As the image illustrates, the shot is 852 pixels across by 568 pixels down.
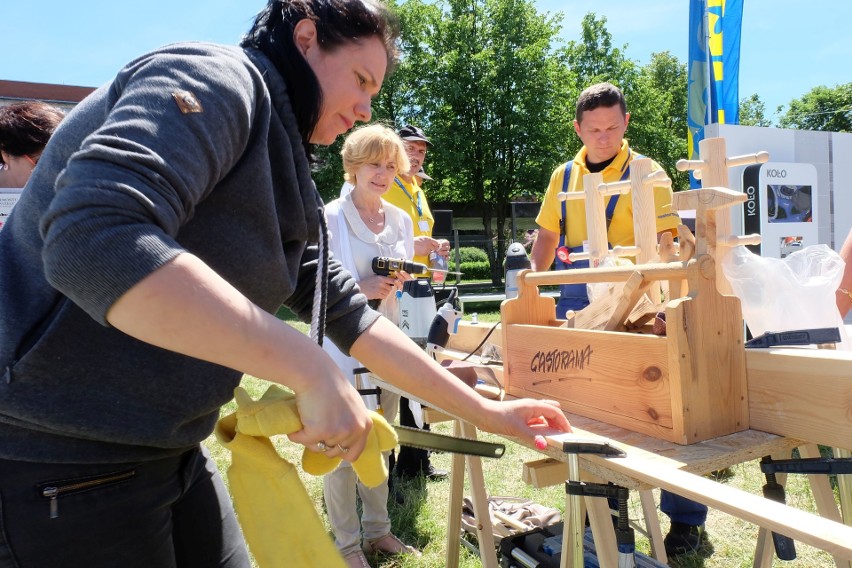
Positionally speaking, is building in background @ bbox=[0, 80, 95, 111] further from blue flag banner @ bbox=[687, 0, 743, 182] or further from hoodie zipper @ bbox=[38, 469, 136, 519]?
hoodie zipper @ bbox=[38, 469, 136, 519]

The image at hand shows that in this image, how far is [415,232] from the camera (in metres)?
3.90

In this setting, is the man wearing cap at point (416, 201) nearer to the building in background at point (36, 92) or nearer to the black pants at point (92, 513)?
the black pants at point (92, 513)

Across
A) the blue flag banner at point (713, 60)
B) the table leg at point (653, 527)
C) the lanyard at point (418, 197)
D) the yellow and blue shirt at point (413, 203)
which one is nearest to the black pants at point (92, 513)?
the table leg at point (653, 527)

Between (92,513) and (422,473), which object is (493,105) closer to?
(422,473)

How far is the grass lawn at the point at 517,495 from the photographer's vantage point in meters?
2.49

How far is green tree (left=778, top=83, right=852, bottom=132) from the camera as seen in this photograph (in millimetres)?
38219

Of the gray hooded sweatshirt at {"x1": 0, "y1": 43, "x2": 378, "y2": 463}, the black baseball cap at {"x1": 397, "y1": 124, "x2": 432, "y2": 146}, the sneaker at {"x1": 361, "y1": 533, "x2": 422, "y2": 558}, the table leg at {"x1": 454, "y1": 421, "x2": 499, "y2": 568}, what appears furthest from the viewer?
the black baseball cap at {"x1": 397, "y1": 124, "x2": 432, "y2": 146}

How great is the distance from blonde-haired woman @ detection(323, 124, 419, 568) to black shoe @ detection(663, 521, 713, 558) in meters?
1.14

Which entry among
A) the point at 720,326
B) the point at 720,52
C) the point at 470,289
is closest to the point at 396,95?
the point at 470,289

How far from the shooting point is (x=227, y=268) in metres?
0.92

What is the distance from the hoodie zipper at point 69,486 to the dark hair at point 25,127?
2.40 m

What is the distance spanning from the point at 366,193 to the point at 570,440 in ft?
6.43

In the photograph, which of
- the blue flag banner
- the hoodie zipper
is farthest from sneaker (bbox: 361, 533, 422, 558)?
the blue flag banner

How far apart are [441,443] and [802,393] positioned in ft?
2.53
